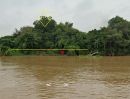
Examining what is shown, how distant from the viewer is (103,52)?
42.7m

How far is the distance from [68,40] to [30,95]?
36216mm

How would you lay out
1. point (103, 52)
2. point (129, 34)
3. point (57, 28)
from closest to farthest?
point (103, 52), point (129, 34), point (57, 28)

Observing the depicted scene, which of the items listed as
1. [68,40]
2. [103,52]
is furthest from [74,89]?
[68,40]

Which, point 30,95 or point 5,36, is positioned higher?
point 5,36

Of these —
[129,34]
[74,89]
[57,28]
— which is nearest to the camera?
[74,89]

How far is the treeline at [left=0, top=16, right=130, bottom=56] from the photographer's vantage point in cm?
4294

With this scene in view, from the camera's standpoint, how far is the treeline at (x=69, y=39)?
42938 mm

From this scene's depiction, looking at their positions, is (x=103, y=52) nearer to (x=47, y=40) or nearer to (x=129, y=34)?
(x=129, y=34)

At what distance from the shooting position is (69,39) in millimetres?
46625

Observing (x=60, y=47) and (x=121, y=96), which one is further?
(x=60, y=47)

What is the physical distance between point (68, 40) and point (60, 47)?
66.2 inches

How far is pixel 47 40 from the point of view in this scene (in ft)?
153

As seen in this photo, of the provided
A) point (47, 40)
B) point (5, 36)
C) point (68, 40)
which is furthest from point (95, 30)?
point (5, 36)

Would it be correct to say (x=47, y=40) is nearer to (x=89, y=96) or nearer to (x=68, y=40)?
(x=68, y=40)
